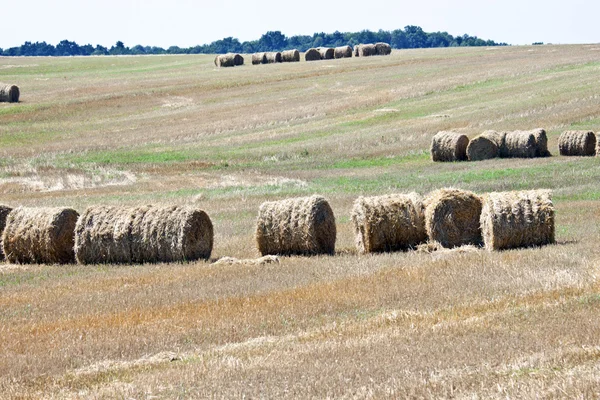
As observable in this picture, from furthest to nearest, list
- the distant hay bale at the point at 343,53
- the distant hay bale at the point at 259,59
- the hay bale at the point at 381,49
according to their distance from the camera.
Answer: the hay bale at the point at 381,49 < the distant hay bale at the point at 343,53 < the distant hay bale at the point at 259,59

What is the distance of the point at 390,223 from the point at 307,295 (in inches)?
187

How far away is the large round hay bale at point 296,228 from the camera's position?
Result: 18.3m

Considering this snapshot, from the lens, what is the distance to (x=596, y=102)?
46406mm

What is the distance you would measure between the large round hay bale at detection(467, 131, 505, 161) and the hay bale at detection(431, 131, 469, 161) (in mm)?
453

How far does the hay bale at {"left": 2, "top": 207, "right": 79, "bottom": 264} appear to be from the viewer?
1922 cm

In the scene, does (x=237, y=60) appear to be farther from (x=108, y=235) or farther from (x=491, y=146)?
(x=108, y=235)

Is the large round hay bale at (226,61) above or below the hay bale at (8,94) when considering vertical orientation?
above

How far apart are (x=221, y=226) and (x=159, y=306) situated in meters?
9.70

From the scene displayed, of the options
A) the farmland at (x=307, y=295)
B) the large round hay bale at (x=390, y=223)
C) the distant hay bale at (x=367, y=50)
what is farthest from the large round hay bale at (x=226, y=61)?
the large round hay bale at (x=390, y=223)

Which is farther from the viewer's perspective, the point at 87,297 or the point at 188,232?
the point at 188,232

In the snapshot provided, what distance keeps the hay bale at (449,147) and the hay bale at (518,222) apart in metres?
19.4

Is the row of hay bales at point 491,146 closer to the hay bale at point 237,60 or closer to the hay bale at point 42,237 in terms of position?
the hay bale at point 42,237

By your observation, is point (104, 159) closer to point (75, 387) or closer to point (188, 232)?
point (188, 232)

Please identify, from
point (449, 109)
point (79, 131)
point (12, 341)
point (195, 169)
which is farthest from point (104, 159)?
point (12, 341)
